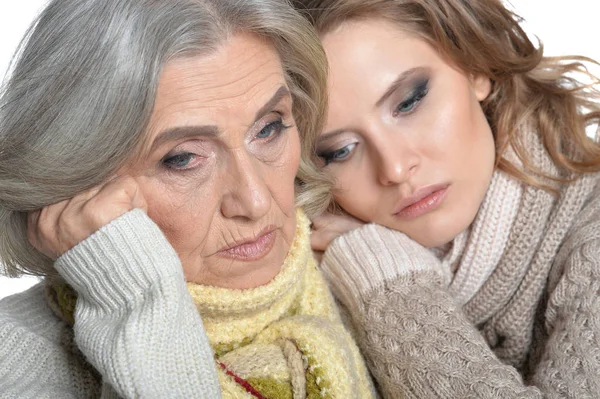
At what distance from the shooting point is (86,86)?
Answer: 1998 millimetres

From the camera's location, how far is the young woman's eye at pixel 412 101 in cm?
261

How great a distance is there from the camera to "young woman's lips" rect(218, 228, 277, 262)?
224 cm

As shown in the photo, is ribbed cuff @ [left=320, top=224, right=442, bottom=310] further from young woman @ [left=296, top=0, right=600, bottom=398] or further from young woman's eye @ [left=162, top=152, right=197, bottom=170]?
young woman's eye @ [left=162, top=152, right=197, bottom=170]

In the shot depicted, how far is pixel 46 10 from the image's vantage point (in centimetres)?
210

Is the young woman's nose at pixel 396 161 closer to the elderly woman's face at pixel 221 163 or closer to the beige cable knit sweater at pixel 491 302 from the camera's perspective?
the beige cable knit sweater at pixel 491 302

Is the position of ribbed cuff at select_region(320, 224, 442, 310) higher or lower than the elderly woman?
lower

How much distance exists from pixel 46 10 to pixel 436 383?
126cm

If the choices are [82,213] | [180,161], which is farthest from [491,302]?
[82,213]

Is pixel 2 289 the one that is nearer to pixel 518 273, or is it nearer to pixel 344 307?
pixel 344 307

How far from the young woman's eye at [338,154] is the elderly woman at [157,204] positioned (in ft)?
0.94

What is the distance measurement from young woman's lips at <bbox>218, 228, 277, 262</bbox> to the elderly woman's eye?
9.3 inches

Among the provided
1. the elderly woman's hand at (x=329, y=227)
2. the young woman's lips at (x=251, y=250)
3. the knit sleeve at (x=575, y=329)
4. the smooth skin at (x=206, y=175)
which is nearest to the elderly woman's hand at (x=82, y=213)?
the smooth skin at (x=206, y=175)

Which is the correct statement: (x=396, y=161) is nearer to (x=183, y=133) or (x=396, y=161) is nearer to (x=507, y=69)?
(x=507, y=69)

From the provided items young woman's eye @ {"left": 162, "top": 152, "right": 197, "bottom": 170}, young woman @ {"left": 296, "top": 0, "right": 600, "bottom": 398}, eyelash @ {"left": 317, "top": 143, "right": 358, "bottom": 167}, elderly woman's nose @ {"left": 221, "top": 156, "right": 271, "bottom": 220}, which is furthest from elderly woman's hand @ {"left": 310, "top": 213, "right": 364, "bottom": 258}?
young woman's eye @ {"left": 162, "top": 152, "right": 197, "bottom": 170}
